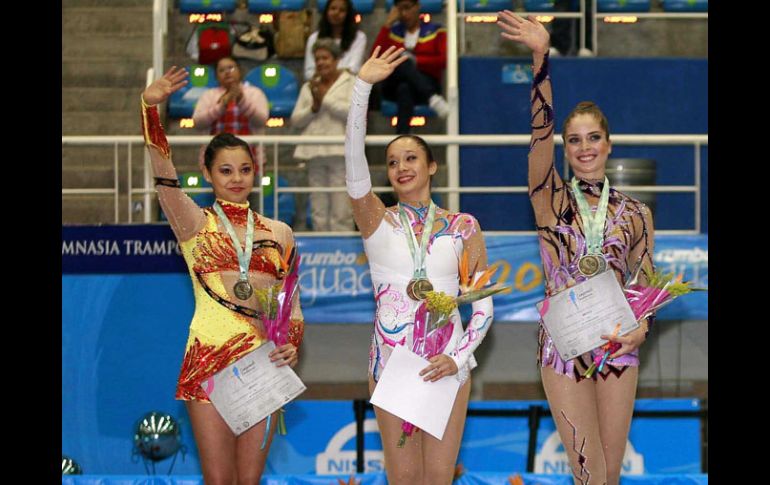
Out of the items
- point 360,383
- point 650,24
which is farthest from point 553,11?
point 360,383

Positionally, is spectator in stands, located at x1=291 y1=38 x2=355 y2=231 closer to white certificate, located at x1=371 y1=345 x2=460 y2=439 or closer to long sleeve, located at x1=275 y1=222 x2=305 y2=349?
long sleeve, located at x1=275 y1=222 x2=305 y2=349

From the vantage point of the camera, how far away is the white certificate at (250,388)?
458 centimetres

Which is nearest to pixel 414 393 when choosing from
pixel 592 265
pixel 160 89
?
pixel 592 265

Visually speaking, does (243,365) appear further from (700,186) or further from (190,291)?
(700,186)

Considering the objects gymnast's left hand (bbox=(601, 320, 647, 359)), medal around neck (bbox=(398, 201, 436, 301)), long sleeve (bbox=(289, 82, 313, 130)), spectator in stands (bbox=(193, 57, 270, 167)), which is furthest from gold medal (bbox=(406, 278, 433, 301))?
long sleeve (bbox=(289, 82, 313, 130))

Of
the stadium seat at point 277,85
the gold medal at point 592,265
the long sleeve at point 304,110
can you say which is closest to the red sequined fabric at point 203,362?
the gold medal at point 592,265

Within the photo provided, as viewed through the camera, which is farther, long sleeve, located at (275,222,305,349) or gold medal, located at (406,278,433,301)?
long sleeve, located at (275,222,305,349)

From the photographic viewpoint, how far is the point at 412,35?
899cm

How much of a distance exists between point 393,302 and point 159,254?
3241mm

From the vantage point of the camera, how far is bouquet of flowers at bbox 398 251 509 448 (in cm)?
Answer: 458

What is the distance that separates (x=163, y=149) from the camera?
4602 millimetres

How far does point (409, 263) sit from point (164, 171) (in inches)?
39.4

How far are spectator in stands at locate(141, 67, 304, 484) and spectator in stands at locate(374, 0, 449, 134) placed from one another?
406 cm

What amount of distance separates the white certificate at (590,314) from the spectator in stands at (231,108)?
13.2ft
